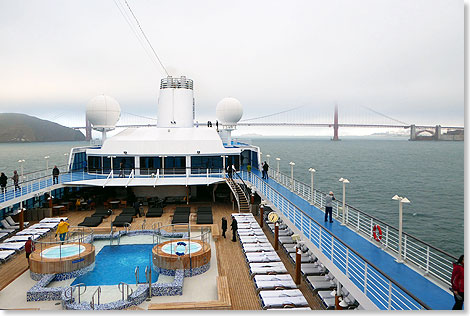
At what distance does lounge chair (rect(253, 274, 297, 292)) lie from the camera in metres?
8.73

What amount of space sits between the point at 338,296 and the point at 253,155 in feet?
54.3

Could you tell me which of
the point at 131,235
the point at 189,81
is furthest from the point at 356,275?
the point at 189,81

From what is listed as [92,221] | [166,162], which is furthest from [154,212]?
[166,162]

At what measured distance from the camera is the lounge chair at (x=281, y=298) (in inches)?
309

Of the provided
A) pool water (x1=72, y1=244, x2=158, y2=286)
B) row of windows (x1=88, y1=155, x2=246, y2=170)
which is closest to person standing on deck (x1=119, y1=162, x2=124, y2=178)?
row of windows (x1=88, y1=155, x2=246, y2=170)

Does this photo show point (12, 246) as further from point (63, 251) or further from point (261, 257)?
point (261, 257)

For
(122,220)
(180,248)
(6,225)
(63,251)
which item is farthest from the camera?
(122,220)

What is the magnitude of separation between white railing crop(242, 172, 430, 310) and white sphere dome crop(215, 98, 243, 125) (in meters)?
12.9

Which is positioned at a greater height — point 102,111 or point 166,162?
point 102,111

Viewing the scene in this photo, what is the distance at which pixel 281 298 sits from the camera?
8.09 metres

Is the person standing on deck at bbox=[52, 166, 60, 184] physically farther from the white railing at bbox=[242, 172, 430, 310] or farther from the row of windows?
the white railing at bbox=[242, 172, 430, 310]

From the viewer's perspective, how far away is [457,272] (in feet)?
16.8

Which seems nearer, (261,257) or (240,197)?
(261,257)

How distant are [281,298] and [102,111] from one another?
53.8 feet
